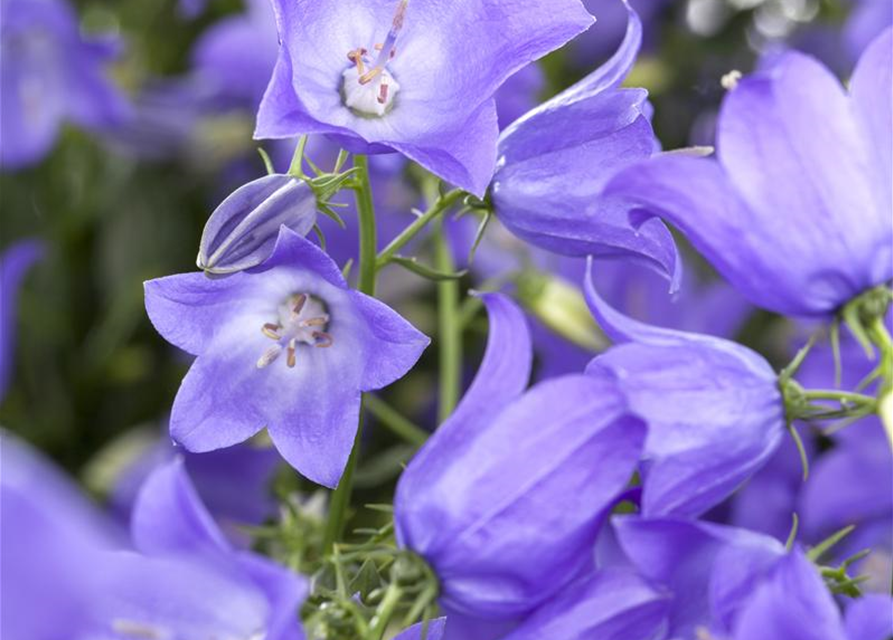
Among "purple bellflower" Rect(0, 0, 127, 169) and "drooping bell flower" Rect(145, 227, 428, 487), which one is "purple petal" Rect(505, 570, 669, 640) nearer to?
"drooping bell flower" Rect(145, 227, 428, 487)

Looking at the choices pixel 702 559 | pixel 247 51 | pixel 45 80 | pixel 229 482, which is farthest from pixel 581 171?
pixel 45 80

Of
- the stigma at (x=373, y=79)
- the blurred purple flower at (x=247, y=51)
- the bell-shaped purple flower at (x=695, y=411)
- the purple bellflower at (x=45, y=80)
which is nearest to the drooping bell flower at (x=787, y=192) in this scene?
the bell-shaped purple flower at (x=695, y=411)

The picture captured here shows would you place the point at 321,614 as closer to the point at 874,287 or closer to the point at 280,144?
the point at 874,287

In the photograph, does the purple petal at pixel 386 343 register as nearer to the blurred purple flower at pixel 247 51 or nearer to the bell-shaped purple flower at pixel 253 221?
the bell-shaped purple flower at pixel 253 221

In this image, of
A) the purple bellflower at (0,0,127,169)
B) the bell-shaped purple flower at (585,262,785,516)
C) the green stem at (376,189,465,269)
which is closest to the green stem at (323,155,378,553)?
the green stem at (376,189,465,269)

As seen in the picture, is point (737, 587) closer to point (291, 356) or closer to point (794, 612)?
point (794, 612)

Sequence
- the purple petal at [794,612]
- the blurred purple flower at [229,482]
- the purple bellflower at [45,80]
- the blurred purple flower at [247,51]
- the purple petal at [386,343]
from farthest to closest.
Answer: the purple bellflower at [45,80] < the blurred purple flower at [247,51] < the blurred purple flower at [229,482] < the purple petal at [386,343] < the purple petal at [794,612]
